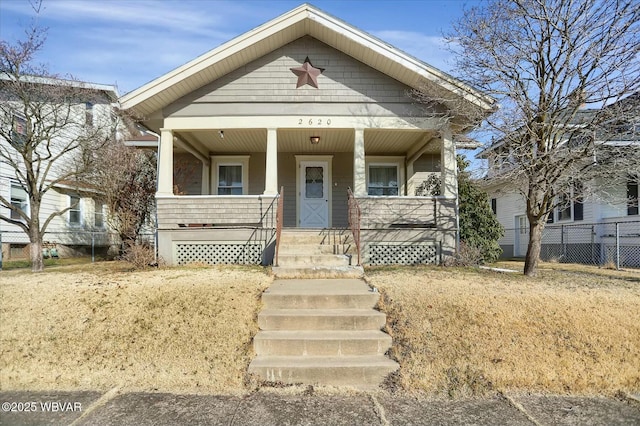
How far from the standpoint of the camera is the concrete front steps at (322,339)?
4.32 m

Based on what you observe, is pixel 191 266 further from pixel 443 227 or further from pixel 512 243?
pixel 512 243

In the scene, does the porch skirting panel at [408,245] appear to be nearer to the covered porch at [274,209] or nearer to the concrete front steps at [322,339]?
the covered porch at [274,209]

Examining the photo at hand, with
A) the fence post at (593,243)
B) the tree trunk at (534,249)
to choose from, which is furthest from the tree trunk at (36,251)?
the fence post at (593,243)

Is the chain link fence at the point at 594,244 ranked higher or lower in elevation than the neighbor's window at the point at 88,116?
lower

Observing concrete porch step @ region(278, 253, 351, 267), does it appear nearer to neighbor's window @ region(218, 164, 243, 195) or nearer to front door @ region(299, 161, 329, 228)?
front door @ region(299, 161, 329, 228)

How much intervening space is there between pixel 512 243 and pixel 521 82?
13729 mm

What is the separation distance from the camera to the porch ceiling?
10727 millimetres

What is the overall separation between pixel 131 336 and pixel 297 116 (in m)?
6.70

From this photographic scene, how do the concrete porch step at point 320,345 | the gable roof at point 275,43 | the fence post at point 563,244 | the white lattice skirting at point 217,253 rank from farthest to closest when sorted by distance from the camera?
1. the fence post at point 563,244
2. the white lattice skirting at point 217,253
3. the gable roof at point 275,43
4. the concrete porch step at point 320,345

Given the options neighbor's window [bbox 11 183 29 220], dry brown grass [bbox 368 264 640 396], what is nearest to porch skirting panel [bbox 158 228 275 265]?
dry brown grass [bbox 368 264 640 396]

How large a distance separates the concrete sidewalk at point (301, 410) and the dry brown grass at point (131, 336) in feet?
0.85

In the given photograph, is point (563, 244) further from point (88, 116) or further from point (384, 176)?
point (88, 116)

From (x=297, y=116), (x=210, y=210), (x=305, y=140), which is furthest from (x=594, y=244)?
(x=210, y=210)

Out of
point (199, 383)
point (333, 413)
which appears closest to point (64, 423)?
point (199, 383)
